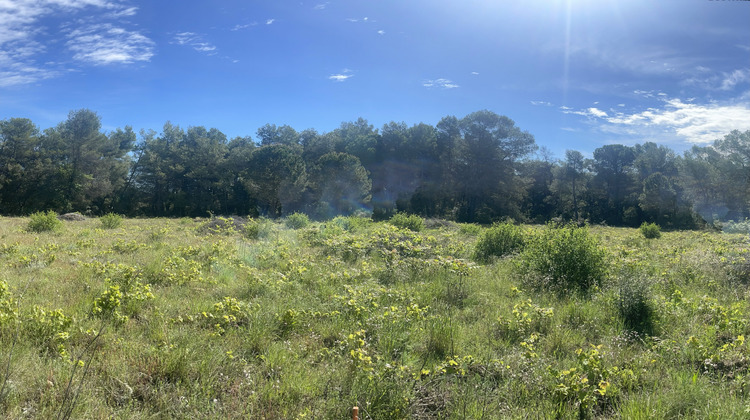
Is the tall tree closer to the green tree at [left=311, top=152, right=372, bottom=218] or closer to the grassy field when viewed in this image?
the green tree at [left=311, top=152, right=372, bottom=218]

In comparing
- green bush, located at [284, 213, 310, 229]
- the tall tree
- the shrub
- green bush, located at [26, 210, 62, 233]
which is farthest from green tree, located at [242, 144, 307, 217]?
the shrub

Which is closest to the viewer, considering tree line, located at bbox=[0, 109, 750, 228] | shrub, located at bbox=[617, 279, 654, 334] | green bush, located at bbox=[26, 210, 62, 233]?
shrub, located at bbox=[617, 279, 654, 334]

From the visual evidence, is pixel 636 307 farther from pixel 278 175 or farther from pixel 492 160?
pixel 492 160

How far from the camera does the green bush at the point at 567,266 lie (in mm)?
6789

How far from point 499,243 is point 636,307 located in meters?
5.34

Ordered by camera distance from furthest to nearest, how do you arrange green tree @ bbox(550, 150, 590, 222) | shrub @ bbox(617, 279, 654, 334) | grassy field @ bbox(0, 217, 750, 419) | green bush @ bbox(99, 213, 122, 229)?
green tree @ bbox(550, 150, 590, 222) < green bush @ bbox(99, 213, 122, 229) < shrub @ bbox(617, 279, 654, 334) < grassy field @ bbox(0, 217, 750, 419)

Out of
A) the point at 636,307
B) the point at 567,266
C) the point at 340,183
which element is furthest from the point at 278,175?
the point at 636,307

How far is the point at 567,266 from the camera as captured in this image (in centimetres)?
710

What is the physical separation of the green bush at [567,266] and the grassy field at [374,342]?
4 cm

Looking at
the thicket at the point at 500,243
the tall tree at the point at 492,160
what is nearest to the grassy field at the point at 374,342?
the thicket at the point at 500,243

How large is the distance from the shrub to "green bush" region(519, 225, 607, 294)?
125cm

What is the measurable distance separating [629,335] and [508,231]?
6.17m

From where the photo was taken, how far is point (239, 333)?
14.4 ft

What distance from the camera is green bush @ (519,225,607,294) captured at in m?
6.79
